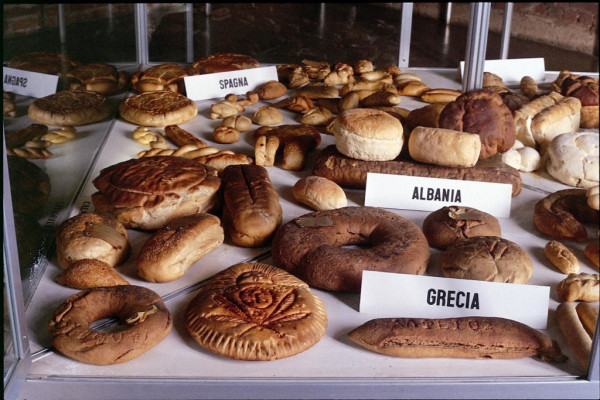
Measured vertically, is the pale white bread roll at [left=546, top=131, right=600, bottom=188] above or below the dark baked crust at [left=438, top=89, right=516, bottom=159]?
below

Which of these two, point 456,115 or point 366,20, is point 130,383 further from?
point 366,20

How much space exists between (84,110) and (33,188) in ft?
1.71

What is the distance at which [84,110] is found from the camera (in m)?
1.79

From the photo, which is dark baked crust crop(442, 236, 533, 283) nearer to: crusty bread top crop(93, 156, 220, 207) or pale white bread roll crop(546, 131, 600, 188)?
pale white bread roll crop(546, 131, 600, 188)

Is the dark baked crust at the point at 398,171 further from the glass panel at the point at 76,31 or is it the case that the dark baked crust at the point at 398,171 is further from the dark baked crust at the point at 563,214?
the glass panel at the point at 76,31

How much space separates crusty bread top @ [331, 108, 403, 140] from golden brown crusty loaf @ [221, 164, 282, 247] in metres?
0.22

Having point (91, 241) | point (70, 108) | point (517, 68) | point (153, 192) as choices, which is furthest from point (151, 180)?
point (517, 68)

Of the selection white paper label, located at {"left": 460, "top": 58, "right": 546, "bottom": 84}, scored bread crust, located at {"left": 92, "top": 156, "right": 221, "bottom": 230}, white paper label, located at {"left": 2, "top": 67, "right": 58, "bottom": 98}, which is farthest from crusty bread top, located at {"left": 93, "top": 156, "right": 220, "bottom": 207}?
white paper label, located at {"left": 460, "top": 58, "right": 546, "bottom": 84}

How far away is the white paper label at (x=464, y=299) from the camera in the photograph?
1.09 m

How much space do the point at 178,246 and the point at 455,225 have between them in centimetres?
51

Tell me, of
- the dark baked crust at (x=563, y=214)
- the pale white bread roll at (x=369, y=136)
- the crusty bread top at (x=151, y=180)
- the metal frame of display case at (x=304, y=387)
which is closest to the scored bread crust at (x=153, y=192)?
the crusty bread top at (x=151, y=180)

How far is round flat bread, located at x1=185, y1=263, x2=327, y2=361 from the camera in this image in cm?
102

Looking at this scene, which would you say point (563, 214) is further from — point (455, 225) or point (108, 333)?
point (108, 333)

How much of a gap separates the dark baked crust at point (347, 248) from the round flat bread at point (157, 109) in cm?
73
